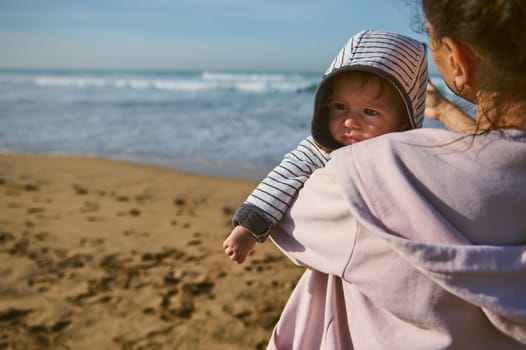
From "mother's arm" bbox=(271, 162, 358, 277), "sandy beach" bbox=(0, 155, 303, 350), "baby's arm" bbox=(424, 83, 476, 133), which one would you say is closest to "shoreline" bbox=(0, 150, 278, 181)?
"sandy beach" bbox=(0, 155, 303, 350)

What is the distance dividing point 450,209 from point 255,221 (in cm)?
56

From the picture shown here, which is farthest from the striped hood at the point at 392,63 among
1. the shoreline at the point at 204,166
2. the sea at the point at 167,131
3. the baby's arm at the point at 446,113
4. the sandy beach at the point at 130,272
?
the sea at the point at 167,131

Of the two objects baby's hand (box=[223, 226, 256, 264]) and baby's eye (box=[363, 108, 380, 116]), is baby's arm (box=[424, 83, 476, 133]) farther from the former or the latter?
baby's hand (box=[223, 226, 256, 264])

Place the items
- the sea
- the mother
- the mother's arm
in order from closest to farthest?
the mother, the mother's arm, the sea

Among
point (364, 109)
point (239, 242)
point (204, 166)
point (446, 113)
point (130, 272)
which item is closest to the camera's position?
point (239, 242)

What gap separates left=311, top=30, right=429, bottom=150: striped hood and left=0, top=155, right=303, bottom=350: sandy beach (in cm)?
193

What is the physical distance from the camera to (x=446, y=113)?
199 centimetres

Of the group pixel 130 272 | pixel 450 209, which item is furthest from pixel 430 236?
pixel 130 272

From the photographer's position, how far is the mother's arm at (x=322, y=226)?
111 cm

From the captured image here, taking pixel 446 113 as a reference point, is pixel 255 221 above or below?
below

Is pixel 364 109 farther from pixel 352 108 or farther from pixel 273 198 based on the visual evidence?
pixel 273 198

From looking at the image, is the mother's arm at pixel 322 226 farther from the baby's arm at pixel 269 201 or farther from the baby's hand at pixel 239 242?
the baby's hand at pixel 239 242

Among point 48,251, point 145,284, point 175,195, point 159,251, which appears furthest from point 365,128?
point 175,195

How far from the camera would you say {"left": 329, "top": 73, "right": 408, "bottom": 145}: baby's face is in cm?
167
